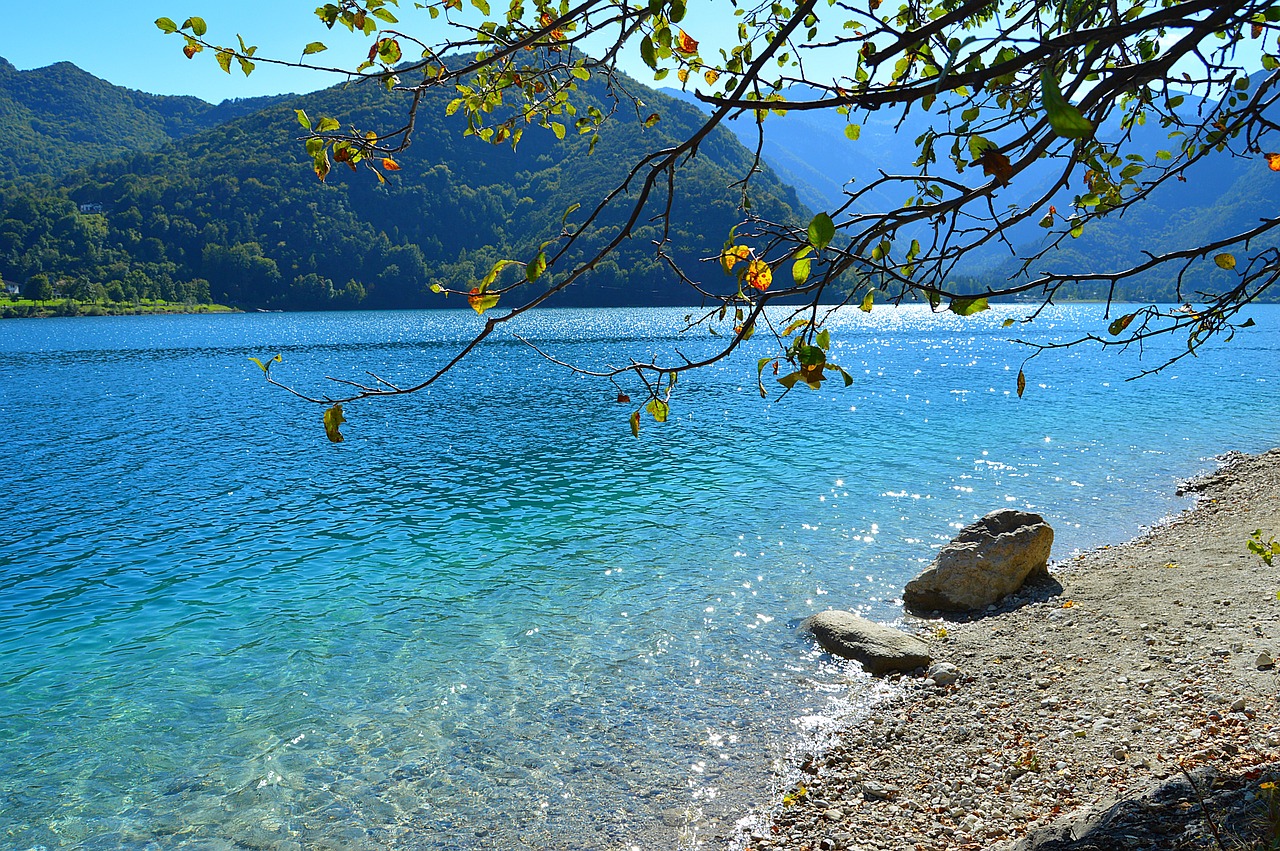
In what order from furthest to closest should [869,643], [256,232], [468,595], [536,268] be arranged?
[256,232] < [468,595] < [869,643] < [536,268]

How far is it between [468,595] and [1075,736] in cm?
1048

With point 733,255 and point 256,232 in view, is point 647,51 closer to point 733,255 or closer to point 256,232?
point 733,255

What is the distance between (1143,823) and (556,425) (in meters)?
33.5

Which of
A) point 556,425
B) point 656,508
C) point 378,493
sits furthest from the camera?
point 556,425

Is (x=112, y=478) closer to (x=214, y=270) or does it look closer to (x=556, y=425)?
(x=556, y=425)

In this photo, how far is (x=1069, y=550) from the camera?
54.7 feet

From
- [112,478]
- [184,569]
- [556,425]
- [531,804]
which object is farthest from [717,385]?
[531,804]

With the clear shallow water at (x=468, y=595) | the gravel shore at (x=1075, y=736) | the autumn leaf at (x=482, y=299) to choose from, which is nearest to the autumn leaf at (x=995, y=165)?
the autumn leaf at (x=482, y=299)

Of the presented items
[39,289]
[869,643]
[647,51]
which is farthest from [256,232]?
[647,51]

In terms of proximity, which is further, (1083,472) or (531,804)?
(1083,472)

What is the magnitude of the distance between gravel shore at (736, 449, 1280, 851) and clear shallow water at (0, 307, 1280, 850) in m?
1.13

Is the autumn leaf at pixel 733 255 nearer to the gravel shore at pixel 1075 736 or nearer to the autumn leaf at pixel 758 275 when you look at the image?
the autumn leaf at pixel 758 275

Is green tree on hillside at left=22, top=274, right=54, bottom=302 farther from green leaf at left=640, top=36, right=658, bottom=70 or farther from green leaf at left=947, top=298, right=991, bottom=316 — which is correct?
green leaf at left=947, top=298, right=991, bottom=316

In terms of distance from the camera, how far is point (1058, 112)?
1.57 meters
